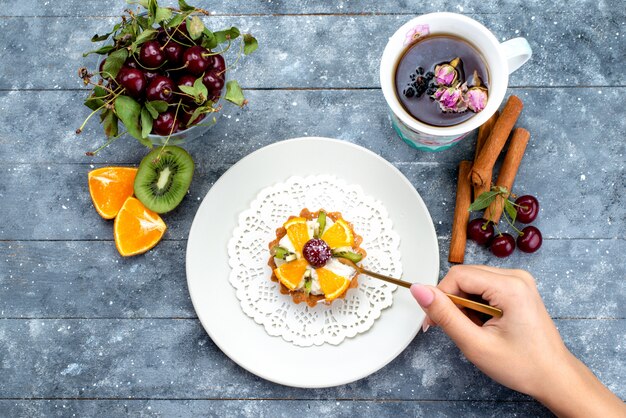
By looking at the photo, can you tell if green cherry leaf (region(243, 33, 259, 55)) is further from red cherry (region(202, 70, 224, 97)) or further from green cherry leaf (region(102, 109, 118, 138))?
green cherry leaf (region(102, 109, 118, 138))

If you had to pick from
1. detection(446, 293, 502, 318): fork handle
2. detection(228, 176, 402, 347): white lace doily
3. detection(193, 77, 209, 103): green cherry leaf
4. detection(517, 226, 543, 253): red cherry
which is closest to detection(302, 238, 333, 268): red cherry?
detection(228, 176, 402, 347): white lace doily

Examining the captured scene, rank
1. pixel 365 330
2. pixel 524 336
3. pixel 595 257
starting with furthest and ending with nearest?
pixel 595 257 → pixel 365 330 → pixel 524 336

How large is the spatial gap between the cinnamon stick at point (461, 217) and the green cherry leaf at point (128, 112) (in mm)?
767

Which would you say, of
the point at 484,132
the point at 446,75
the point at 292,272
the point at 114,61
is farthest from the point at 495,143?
the point at 114,61

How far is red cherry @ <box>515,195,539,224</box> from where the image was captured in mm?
1443

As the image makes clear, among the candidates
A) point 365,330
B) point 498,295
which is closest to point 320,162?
point 365,330

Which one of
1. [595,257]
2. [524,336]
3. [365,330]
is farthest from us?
[595,257]

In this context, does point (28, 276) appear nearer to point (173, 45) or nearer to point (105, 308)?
point (105, 308)

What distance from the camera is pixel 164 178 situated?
1.47 m

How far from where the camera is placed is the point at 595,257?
4.92 ft

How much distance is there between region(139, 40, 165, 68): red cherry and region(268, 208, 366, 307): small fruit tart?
1.47 feet

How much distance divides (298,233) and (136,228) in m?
0.42

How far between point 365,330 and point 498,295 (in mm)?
319

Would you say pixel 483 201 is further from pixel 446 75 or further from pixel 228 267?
pixel 228 267
